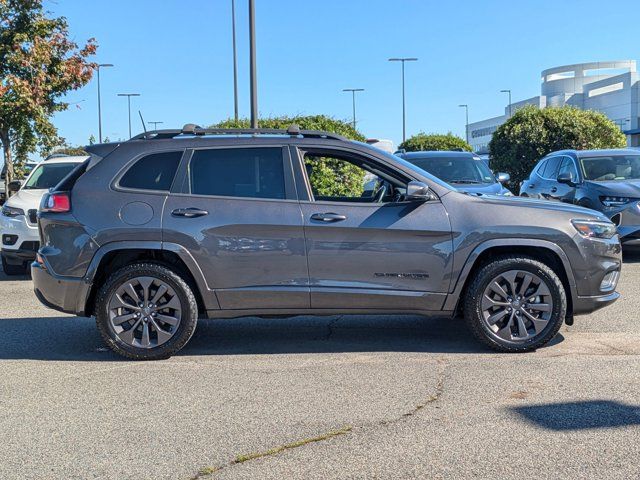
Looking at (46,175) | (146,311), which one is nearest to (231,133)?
(146,311)

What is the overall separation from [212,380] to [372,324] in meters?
2.24

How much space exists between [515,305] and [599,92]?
251ft

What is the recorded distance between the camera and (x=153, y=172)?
19.7ft

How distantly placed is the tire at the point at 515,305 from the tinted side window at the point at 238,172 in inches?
69.6

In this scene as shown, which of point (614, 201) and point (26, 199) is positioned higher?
point (26, 199)

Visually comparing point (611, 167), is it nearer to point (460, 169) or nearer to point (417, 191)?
point (460, 169)

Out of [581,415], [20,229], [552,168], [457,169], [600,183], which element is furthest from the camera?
[552,168]

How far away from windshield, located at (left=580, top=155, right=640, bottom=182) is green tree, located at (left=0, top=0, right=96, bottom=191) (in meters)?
11.7

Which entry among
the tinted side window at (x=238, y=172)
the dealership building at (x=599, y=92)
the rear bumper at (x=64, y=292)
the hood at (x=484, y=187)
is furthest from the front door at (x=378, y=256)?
the dealership building at (x=599, y=92)

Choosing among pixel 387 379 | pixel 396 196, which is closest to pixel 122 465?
pixel 387 379

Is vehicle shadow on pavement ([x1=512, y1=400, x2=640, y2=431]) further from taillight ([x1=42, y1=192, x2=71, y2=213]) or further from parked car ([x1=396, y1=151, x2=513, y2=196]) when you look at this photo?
parked car ([x1=396, y1=151, x2=513, y2=196])

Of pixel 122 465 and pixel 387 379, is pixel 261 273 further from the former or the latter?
pixel 122 465

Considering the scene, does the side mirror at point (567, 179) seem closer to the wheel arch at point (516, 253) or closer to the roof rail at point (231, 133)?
the wheel arch at point (516, 253)

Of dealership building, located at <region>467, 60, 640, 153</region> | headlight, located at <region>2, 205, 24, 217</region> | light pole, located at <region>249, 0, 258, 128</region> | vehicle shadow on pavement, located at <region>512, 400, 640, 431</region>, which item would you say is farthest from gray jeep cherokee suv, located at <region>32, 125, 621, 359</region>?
dealership building, located at <region>467, 60, 640, 153</region>
